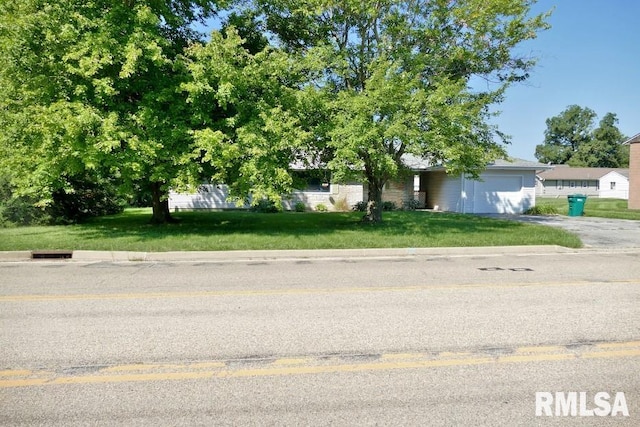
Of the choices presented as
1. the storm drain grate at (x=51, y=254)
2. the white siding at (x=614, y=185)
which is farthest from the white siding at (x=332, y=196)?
the white siding at (x=614, y=185)

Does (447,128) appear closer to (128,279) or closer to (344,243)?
(344,243)

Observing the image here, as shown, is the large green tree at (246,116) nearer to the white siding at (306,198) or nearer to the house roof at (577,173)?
the white siding at (306,198)

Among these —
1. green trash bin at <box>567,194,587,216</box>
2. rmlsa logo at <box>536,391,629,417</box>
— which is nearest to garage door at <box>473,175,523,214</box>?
green trash bin at <box>567,194,587,216</box>

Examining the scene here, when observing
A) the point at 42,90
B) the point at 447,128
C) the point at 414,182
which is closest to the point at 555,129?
the point at 414,182

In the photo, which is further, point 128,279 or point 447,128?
point 447,128

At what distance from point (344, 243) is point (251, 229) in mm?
4487

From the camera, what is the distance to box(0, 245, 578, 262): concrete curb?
1011 centimetres

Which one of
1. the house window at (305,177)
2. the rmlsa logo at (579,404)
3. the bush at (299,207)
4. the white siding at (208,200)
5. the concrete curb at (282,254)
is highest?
the house window at (305,177)

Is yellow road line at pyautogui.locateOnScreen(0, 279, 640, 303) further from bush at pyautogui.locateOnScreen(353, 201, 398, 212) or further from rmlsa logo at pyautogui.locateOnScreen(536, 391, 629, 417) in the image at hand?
bush at pyautogui.locateOnScreen(353, 201, 398, 212)

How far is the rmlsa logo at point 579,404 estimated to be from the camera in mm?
3137

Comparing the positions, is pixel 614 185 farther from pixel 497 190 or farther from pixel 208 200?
pixel 208 200

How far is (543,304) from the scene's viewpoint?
5949mm

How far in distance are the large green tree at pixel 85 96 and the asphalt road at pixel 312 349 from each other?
180 inches

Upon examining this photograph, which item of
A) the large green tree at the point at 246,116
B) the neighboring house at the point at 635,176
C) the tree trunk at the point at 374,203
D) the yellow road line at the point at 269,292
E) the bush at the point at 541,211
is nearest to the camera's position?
the yellow road line at the point at 269,292
